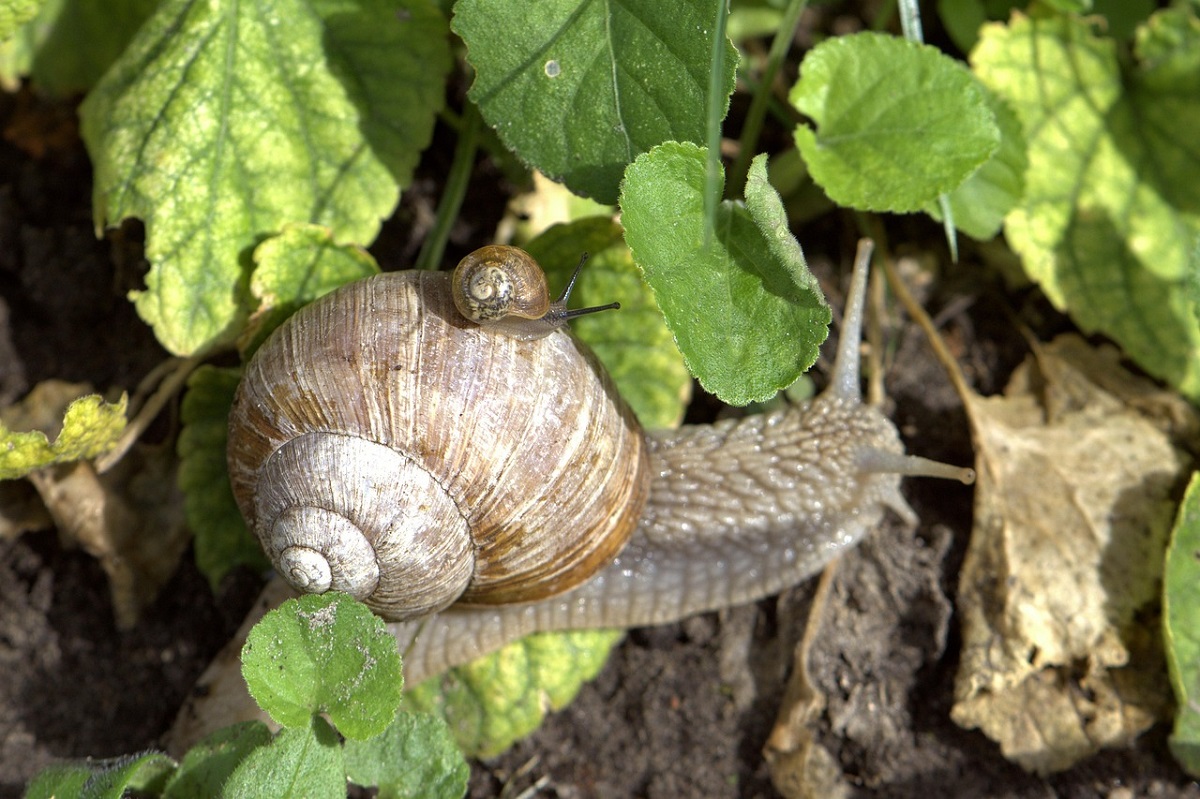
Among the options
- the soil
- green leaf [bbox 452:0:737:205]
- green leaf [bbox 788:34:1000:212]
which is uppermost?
green leaf [bbox 452:0:737:205]

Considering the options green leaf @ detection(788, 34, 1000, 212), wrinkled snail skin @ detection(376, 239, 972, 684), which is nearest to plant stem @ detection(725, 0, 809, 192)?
green leaf @ detection(788, 34, 1000, 212)

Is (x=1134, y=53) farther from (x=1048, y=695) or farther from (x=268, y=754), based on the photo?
(x=268, y=754)

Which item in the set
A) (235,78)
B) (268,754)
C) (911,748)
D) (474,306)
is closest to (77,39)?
(235,78)

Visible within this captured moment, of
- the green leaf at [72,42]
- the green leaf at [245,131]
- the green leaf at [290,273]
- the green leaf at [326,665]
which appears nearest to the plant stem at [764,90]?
the green leaf at [245,131]

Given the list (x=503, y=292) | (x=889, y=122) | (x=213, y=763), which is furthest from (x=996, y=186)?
(x=213, y=763)

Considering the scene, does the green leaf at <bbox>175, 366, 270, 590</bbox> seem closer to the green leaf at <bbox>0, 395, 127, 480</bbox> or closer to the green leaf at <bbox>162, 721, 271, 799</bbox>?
the green leaf at <bbox>0, 395, 127, 480</bbox>

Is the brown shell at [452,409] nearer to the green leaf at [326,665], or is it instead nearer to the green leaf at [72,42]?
the green leaf at [326,665]
